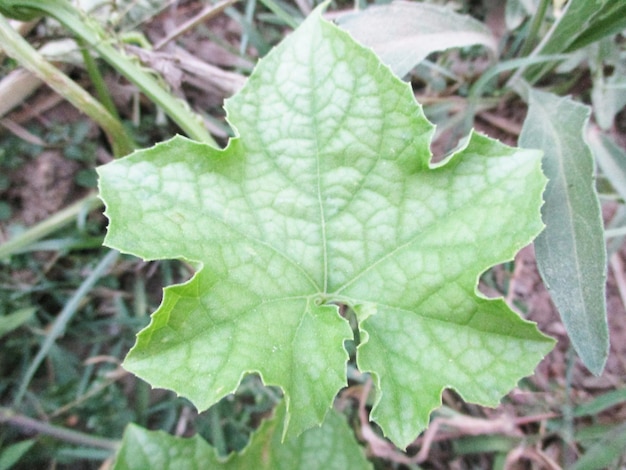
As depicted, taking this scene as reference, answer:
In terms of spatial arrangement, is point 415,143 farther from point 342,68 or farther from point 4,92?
point 4,92

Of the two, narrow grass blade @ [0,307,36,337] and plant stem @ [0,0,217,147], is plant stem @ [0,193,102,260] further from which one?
plant stem @ [0,0,217,147]

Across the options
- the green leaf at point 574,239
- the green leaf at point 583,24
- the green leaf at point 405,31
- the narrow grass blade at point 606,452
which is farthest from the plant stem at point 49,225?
the narrow grass blade at point 606,452

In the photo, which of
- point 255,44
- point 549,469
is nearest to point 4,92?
point 255,44

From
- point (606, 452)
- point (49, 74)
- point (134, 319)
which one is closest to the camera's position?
point (49, 74)

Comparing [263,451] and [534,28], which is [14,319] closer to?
[263,451]

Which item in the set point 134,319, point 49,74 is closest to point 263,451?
point 134,319

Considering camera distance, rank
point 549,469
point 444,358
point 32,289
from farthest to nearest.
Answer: point 32,289 < point 549,469 < point 444,358
